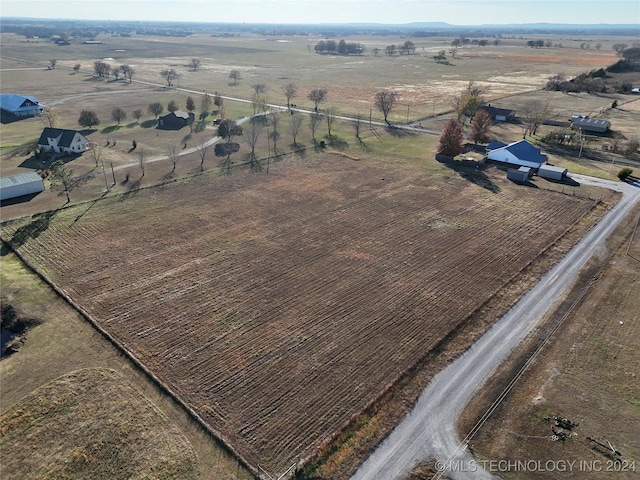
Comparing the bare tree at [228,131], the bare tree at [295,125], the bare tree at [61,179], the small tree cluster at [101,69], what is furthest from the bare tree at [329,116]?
the small tree cluster at [101,69]

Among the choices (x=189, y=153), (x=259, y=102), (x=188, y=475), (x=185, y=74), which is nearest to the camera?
(x=188, y=475)

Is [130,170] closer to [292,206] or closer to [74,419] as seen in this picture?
[292,206]

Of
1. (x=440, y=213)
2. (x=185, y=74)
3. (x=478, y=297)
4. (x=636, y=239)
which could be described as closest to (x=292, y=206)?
(x=440, y=213)

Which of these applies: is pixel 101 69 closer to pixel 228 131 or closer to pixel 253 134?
pixel 228 131

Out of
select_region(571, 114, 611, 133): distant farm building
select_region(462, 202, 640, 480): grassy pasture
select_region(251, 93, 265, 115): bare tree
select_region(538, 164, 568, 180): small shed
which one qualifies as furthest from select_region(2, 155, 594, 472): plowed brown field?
select_region(251, 93, 265, 115): bare tree

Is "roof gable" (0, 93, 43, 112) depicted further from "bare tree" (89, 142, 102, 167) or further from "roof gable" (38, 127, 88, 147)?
"bare tree" (89, 142, 102, 167)

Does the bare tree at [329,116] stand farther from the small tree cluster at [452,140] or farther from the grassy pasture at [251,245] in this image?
the small tree cluster at [452,140]

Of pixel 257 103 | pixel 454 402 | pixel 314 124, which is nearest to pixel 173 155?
pixel 314 124
